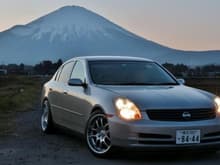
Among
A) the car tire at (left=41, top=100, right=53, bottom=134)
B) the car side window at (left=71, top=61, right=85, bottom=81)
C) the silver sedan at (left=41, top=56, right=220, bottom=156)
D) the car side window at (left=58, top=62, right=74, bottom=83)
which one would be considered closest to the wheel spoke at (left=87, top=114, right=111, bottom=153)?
the silver sedan at (left=41, top=56, right=220, bottom=156)

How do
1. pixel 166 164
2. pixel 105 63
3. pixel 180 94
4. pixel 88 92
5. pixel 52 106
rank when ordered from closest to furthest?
Answer: pixel 166 164 → pixel 180 94 → pixel 88 92 → pixel 105 63 → pixel 52 106

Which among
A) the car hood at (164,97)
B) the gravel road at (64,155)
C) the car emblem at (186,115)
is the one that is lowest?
the gravel road at (64,155)

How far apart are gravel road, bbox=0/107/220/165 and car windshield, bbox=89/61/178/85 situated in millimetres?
1103

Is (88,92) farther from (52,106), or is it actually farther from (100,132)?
(52,106)

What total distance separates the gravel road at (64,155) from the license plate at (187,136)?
1.01ft

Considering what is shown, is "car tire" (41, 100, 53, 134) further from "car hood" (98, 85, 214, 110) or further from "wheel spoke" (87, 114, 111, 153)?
"car hood" (98, 85, 214, 110)

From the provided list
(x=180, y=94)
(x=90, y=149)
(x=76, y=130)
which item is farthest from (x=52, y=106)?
(x=180, y=94)

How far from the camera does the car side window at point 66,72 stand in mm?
9694

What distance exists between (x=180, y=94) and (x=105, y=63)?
5.64 feet

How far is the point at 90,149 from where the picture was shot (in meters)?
7.88

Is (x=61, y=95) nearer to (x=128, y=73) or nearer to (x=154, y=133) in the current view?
(x=128, y=73)

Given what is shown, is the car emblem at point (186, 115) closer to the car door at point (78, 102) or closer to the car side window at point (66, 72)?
the car door at point (78, 102)

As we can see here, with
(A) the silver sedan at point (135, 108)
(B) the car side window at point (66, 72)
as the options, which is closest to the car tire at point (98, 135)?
(A) the silver sedan at point (135, 108)

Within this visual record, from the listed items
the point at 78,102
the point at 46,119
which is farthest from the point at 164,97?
the point at 46,119
